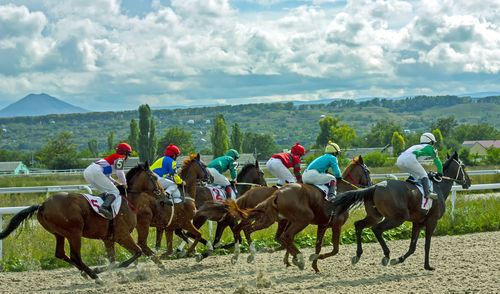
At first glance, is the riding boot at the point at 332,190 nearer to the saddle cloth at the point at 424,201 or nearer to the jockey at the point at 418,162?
the jockey at the point at 418,162

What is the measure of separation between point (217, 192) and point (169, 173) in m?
1.11

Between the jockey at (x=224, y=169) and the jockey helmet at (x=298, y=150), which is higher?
the jockey helmet at (x=298, y=150)

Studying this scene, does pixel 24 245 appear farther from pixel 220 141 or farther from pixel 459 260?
pixel 220 141

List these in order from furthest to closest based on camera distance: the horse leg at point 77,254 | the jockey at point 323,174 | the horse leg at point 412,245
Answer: the jockey at point 323,174, the horse leg at point 412,245, the horse leg at point 77,254

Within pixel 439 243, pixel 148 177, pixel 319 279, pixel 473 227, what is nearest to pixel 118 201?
pixel 148 177

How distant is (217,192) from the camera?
9484 mm

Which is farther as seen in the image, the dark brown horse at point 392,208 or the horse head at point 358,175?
the horse head at point 358,175

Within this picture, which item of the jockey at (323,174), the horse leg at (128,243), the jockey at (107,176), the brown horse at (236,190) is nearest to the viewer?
the jockey at (107,176)

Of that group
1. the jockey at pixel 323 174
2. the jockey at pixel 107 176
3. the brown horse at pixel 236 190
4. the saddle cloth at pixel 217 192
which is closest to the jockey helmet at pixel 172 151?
the brown horse at pixel 236 190

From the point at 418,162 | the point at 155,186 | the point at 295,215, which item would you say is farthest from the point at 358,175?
the point at 155,186

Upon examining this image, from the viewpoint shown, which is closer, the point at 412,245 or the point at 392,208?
the point at 392,208

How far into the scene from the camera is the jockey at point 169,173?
848cm

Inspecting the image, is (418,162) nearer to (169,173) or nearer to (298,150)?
(298,150)

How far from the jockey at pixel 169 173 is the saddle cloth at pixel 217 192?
3.04 ft
